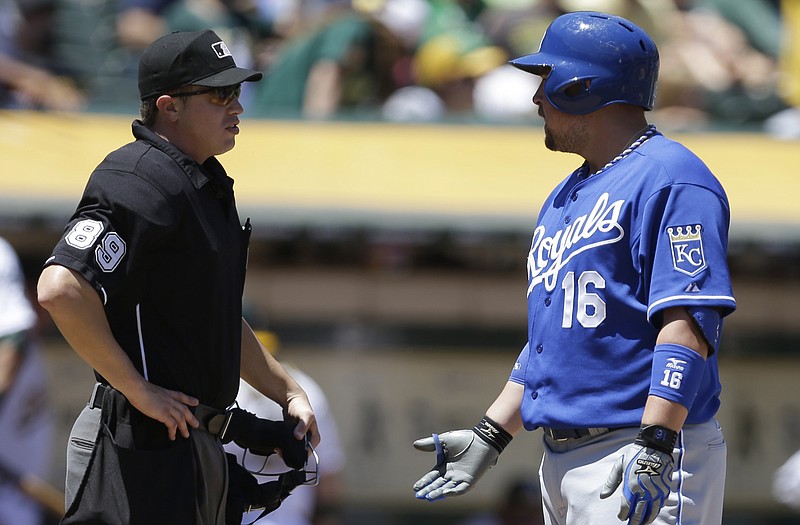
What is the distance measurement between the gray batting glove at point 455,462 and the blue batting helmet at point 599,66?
90cm

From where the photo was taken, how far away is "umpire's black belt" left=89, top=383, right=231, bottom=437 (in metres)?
3.20

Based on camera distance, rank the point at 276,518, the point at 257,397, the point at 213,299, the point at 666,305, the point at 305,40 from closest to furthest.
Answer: the point at 666,305
the point at 213,299
the point at 257,397
the point at 276,518
the point at 305,40

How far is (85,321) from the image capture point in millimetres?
2988

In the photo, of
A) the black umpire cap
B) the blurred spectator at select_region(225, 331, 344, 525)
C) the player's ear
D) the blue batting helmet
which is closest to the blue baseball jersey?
the blue batting helmet

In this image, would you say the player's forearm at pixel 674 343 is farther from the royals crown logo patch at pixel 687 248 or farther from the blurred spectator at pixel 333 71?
the blurred spectator at pixel 333 71

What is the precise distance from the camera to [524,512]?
676 cm

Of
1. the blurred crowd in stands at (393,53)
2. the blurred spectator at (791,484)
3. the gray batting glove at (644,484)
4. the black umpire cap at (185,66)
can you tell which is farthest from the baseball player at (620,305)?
the blurred crowd in stands at (393,53)

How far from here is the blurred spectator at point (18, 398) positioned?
535 cm

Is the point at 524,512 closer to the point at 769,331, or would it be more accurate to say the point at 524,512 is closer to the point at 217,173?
the point at 769,331

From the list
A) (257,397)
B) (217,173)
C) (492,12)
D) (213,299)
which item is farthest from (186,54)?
(492,12)

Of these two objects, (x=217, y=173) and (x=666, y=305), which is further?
(x=217, y=173)

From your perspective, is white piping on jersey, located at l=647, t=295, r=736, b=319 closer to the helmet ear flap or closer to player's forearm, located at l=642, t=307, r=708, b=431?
player's forearm, located at l=642, t=307, r=708, b=431

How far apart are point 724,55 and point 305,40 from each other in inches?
103

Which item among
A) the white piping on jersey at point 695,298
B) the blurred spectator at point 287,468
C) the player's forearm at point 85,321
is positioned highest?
the white piping on jersey at point 695,298
